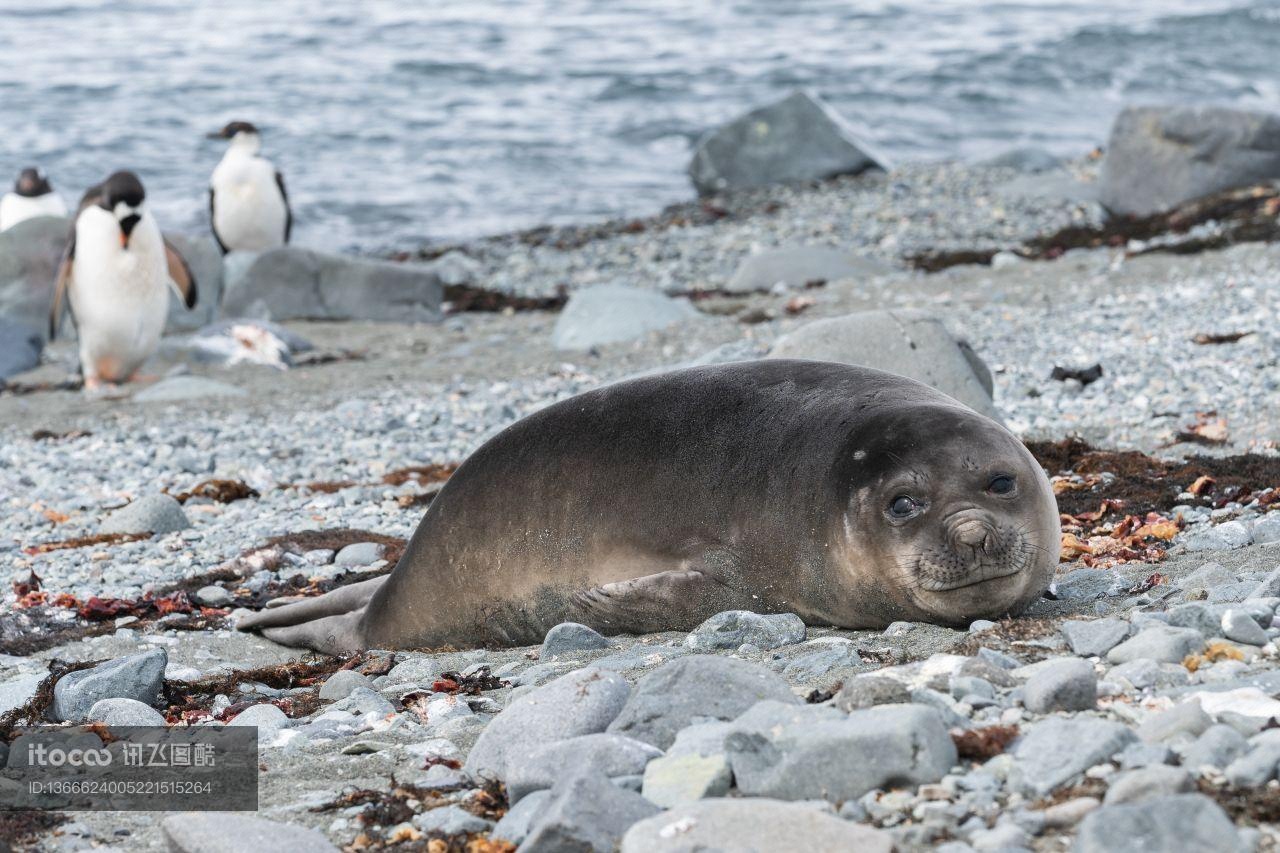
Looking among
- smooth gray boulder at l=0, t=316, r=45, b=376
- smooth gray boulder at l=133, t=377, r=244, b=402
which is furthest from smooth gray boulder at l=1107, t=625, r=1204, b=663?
smooth gray boulder at l=0, t=316, r=45, b=376

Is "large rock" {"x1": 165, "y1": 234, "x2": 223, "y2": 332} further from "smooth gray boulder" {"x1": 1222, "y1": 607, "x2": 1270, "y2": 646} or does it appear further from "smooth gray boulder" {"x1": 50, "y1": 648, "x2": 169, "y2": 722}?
"smooth gray boulder" {"x1": 1222, "y1": 607, "x2": 1270, "y2": 646}

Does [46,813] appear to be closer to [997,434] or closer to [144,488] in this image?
[997,434]

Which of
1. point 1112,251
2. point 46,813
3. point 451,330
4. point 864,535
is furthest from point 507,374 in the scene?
point 46,813

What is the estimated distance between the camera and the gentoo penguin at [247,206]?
1750 centimetres

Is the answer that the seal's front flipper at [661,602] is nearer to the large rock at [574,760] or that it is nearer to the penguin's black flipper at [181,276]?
the large rock at [574,760]

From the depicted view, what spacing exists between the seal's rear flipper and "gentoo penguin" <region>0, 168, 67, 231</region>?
12086 millimetres

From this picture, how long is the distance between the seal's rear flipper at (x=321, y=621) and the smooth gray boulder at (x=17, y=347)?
8.07 meters

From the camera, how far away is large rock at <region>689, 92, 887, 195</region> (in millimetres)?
22031

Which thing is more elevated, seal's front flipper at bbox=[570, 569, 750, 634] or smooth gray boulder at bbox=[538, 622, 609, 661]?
seal's front flipper at bbox=[570, 569, 750, 634]

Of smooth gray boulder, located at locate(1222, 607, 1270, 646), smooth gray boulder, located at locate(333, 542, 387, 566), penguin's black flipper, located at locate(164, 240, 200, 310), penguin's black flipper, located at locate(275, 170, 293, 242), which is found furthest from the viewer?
penguin's black flipper, located at locate(275, 170, 293, 242)

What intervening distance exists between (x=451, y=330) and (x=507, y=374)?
9.54 feet

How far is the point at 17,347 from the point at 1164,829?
40.6ft

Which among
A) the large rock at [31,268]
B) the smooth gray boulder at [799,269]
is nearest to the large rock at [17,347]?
the large rock at [31,268]

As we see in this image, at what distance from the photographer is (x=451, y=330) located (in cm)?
1388
